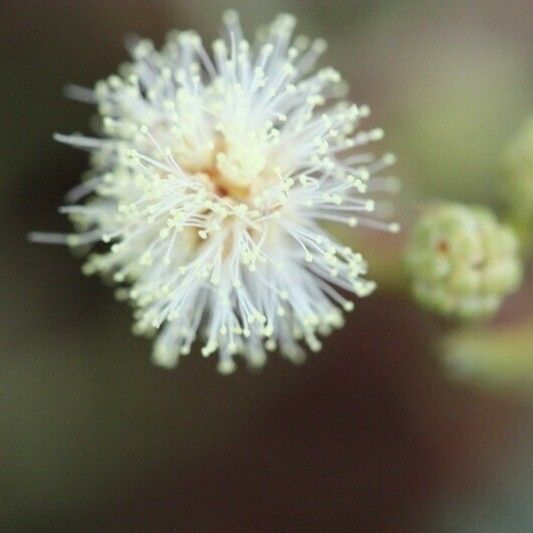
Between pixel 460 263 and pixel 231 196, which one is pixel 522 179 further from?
pixel 231 196

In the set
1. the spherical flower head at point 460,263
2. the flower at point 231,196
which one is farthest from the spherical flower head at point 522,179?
the flower at point 231,196

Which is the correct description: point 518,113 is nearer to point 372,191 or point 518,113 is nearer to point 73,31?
point 372,191

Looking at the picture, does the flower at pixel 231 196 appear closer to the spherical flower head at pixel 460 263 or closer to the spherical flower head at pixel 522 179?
the spherical flower head at pixel 460 263

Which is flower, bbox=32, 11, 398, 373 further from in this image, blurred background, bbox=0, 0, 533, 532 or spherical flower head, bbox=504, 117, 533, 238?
blurred background, bbox=0, 0, 533, 532

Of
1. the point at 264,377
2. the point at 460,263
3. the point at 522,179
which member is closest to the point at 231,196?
the point at 460,263

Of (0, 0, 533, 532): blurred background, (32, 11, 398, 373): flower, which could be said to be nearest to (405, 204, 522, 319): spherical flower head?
(32, 11, 398, 373): flower

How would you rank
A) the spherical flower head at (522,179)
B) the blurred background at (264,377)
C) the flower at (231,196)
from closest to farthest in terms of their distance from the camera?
the flower at (231,196) < the spherical flower head at (522,179) < the blurred background at (264,377)
